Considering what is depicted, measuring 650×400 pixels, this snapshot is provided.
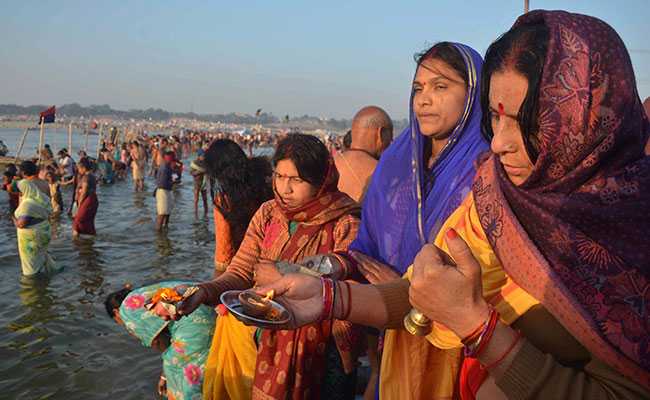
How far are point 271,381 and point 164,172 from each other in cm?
1004

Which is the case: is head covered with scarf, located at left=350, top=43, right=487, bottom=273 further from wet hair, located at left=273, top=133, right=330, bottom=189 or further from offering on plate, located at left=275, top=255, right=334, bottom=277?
wet hair, located at left=273, top=133, right=330, bottom=189

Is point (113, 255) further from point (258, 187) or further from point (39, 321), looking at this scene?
point (258, 187)

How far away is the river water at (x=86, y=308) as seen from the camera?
475cm

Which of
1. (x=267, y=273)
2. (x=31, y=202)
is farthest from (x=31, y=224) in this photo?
(x=267, y=273)

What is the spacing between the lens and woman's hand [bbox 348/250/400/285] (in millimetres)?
2015

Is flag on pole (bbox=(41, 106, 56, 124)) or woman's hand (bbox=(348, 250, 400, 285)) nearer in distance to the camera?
woman's hand (bbox=(348, 250, 400, 285))

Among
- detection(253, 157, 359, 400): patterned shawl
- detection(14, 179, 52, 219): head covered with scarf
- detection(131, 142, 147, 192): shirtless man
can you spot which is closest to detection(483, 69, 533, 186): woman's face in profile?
detection(253, 157, 359, 400): patterned shawl

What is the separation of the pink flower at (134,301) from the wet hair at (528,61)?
2234 millimetres

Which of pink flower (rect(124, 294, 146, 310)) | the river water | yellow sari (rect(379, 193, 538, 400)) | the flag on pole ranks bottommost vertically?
the river water

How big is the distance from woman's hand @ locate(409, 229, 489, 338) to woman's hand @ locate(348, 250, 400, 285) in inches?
32.3

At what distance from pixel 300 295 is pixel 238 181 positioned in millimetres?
2694

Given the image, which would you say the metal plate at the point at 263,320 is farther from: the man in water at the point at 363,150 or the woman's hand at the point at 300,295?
the man in water at the point at 363,150

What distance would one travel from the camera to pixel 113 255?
9.47 metres

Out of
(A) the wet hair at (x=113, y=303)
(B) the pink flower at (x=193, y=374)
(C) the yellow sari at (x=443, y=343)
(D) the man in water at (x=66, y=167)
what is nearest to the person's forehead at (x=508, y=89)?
(C) the yellow sari at (x=443, y=343)
